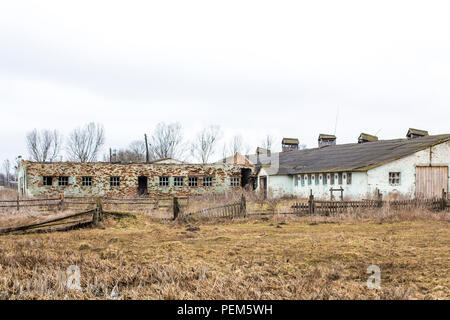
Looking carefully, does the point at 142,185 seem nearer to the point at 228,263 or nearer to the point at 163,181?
the point at 163,181

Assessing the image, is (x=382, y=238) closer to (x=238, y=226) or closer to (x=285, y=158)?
(x=238, y=226)

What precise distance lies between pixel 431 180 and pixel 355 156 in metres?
5.19

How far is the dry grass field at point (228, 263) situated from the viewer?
5480 mm

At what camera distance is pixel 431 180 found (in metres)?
23.6

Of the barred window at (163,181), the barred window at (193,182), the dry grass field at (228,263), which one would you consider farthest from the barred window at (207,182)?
the dry grass field at (228,263)

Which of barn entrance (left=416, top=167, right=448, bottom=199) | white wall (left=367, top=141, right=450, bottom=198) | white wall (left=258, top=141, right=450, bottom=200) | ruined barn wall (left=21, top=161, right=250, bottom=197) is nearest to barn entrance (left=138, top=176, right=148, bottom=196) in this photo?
ruined barn wall (left=21, top=161, right=250, bottom=197)

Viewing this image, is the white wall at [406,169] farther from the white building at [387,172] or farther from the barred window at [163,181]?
the barred window at [163,181]

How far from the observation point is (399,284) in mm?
6020

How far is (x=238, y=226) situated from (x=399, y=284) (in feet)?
29.7

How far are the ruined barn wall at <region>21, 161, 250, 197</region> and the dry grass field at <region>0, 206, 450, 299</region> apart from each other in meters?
17.9

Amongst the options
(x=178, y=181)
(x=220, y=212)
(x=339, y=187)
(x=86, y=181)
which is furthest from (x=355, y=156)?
(x=86, y=181)

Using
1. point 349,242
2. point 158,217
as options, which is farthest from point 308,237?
point 158,217

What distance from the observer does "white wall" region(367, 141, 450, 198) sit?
22703mm
